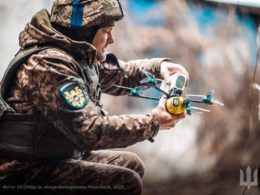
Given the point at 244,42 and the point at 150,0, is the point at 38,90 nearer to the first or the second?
the point at 150,0

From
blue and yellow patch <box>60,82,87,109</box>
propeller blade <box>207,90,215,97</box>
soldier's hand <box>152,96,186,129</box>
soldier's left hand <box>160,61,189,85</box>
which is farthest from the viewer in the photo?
propeller blade <box>207,90,215,97</box>

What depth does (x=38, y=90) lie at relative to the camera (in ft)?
4.78

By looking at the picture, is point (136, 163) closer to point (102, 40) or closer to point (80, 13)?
point (102, 40)

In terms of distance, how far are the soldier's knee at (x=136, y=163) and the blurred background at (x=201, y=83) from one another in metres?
0.02

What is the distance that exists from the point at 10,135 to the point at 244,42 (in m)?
1.04

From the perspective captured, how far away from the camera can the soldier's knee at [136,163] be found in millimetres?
1701

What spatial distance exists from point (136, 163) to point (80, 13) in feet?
1.85

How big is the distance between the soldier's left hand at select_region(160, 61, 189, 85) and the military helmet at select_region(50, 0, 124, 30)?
0.31m

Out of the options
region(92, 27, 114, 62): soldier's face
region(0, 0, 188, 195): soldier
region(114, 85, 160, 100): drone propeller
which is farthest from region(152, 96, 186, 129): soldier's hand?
region(92, 27, 114, 62): soldier's face

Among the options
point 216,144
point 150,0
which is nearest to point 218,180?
point 216,144

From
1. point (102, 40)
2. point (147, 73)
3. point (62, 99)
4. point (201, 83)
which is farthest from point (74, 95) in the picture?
point (201, 83)

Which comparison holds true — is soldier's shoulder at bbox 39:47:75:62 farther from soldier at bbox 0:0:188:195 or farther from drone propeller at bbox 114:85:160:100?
drone propeller at bbox 114:85:160:100

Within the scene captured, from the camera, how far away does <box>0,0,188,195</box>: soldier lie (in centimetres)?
146

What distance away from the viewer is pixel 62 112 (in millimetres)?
1467
